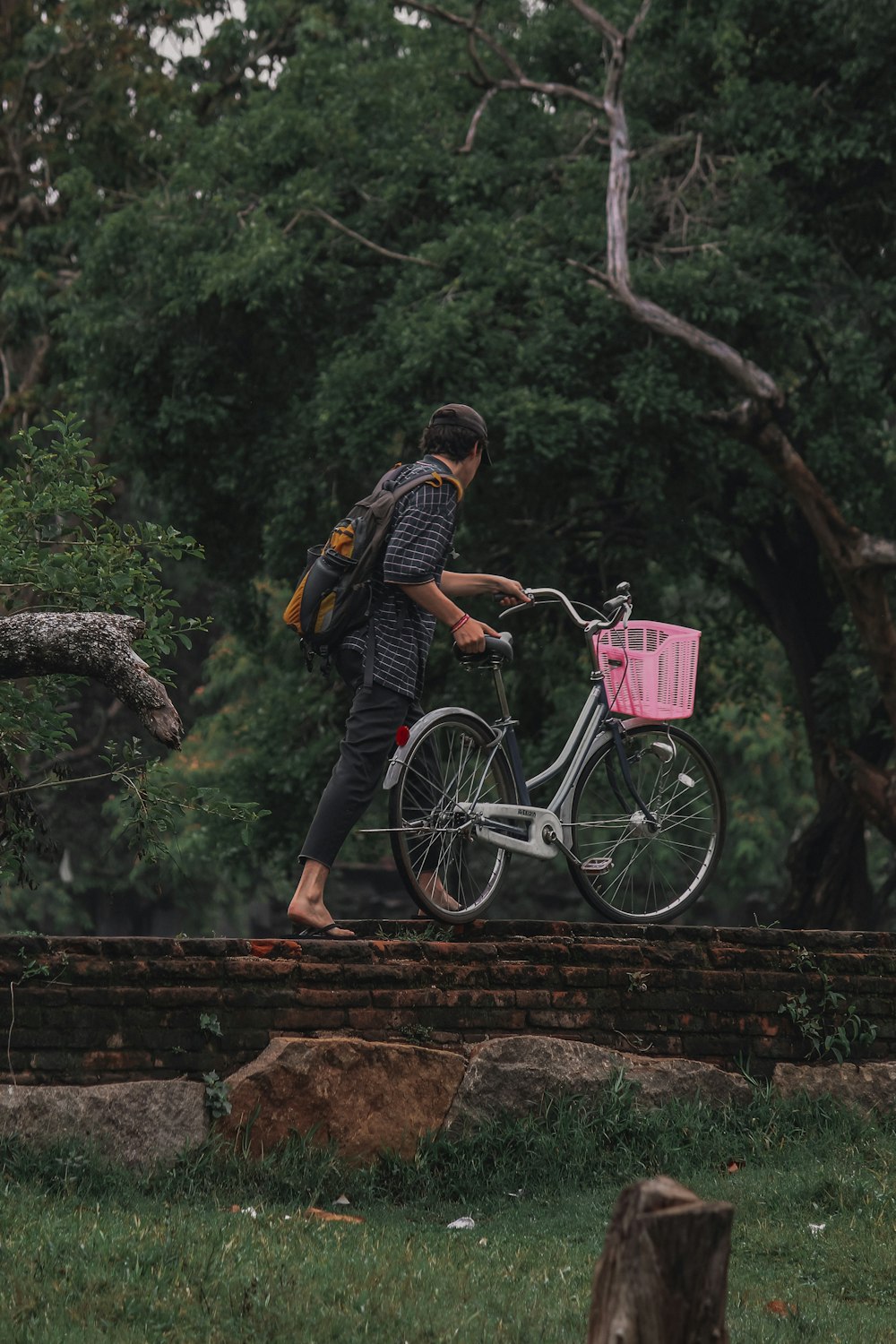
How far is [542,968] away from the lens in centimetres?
670

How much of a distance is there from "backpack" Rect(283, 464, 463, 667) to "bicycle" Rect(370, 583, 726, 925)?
473 millimetres

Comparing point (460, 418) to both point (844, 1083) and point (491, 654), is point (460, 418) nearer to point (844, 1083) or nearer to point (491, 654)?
point (491, 654)

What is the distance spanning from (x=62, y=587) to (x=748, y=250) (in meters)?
7.41

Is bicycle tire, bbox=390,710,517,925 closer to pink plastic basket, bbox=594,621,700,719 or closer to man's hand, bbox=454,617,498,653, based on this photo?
man's hand, bbox=454,617,498,653

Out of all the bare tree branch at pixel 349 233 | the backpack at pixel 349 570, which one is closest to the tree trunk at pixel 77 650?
the backpack at pixel 349 570

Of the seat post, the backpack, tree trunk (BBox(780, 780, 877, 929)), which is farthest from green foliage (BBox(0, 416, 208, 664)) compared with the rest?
tree trunk (BBox(780, 780, 877, 929))

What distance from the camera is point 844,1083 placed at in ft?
23.4

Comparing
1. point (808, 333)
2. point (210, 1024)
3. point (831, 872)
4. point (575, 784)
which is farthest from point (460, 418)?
point (831, 872)

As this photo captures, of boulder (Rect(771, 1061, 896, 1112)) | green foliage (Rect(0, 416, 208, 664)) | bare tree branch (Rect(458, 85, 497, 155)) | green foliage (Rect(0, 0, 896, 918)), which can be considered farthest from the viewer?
bare tree branch (Rect(458, 85, 497, 155))

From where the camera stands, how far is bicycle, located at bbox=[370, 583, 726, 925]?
20.7ft

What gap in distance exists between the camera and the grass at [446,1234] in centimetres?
452

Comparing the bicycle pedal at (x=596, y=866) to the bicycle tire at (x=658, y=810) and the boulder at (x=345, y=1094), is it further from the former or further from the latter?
the boulder at (x=345, y=1094)

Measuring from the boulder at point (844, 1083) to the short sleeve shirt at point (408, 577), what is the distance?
2.28 metres

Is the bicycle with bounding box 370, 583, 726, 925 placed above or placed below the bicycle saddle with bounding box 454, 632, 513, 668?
below
